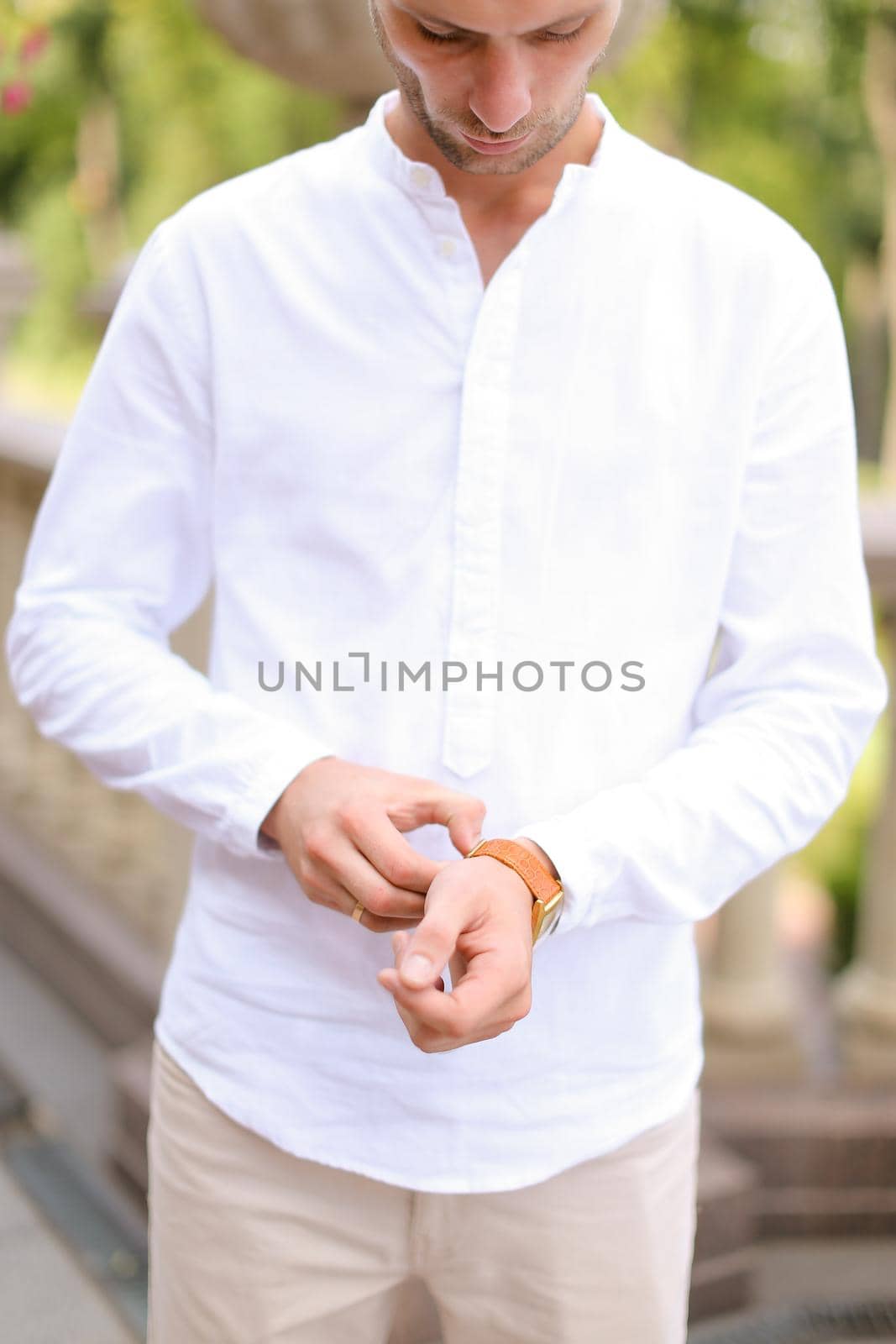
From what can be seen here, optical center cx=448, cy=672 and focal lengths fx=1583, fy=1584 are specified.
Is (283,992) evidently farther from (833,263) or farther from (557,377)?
(833,263)

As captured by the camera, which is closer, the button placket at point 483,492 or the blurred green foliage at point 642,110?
the button placket at point 483,492

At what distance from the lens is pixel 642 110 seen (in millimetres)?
23984

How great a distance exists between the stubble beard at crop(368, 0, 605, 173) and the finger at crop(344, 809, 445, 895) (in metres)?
0.56

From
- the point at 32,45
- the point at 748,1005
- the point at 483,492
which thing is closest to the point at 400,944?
the point at 483,492

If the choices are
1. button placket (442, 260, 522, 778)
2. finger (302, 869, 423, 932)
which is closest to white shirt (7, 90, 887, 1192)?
button placket (442, 260, 522, 778)

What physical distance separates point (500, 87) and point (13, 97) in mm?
2044

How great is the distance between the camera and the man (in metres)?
1.44

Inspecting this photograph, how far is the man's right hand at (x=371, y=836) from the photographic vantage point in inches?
52.6

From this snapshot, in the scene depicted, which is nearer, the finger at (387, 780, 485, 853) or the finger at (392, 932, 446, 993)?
the finger at (392, 932, 446, 993)

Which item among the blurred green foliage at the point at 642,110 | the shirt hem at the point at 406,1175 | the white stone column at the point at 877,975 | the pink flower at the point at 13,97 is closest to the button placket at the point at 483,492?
the shirt hem at the point at 406,1175

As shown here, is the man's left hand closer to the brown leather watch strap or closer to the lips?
the brown leather watch strap

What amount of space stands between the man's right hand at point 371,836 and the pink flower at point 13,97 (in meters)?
2.08

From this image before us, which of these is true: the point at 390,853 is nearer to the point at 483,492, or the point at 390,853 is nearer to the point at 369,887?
the point at 369,887

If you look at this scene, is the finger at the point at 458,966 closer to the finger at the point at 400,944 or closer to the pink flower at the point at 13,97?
the finger at the point at 400,944
